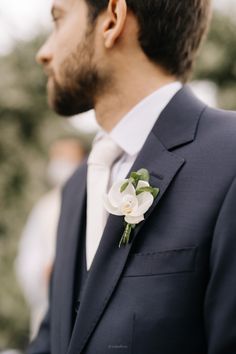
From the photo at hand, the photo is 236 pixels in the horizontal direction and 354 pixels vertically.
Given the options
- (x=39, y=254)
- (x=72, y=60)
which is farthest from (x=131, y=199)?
(x=39, y=254)

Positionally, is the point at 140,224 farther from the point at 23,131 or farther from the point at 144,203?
the point at 23,131

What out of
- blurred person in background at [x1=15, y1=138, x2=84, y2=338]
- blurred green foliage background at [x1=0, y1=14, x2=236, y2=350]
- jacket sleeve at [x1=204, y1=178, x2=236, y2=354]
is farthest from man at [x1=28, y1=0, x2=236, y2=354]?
blurred green foliage background at [x1=0, y1=14, x2=236, y2=350]

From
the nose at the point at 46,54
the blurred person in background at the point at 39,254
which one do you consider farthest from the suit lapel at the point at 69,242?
the blurred person in background at the point at 39,254

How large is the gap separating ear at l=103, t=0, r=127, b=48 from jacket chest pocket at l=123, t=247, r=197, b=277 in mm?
888

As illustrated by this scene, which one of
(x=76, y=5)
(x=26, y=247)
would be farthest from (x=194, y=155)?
(x=26, y=247)

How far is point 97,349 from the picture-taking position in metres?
2.09

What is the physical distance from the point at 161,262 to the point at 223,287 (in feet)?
0.74

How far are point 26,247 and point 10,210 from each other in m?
4.30

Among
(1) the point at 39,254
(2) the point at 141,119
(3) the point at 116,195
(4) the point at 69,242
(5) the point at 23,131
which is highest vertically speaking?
(2) the point at 141,119

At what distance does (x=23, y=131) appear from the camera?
37.9ft

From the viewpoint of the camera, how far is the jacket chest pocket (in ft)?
6.56

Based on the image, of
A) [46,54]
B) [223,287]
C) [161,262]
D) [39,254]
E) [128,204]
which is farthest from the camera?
[39,254]

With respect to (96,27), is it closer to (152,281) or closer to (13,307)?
(152,281)

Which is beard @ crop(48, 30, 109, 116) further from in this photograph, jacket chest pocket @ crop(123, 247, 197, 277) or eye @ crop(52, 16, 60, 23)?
jacket chest pocket @ crop(123, 247, 197, 277)
